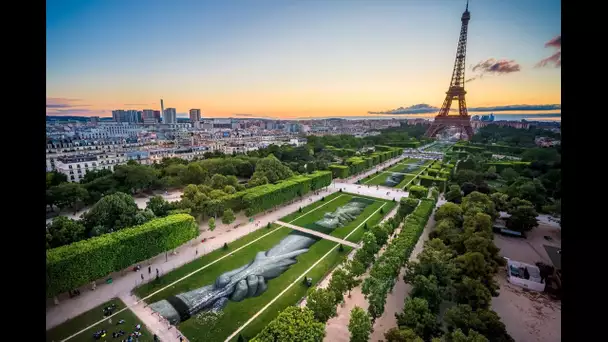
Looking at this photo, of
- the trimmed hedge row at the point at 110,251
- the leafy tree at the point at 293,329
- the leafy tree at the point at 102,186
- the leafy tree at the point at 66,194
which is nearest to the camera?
the leafy tree at the point at 293,329

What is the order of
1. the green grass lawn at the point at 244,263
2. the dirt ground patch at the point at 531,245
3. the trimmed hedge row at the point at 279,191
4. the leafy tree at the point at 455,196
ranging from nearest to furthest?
the green grass lawn at the point at 244,263, the dirt ground patch at the point at 531,245, the trimmed hedge row at the point at 279,191, the leafy tree at the point at 455,196

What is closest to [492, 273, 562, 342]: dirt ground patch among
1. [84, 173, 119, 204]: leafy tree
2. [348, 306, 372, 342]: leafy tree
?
[348, 306, 372, 342]: leafy tree

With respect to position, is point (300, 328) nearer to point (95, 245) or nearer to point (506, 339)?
point (506, 339)

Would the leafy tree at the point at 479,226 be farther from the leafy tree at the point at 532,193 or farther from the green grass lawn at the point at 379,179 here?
the green grass lawn at the point at 379,179

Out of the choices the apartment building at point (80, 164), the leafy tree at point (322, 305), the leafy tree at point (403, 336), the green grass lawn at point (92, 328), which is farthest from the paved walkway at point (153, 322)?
the apartment building at point (80, 164)

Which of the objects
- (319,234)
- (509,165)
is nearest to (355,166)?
(319,234)
